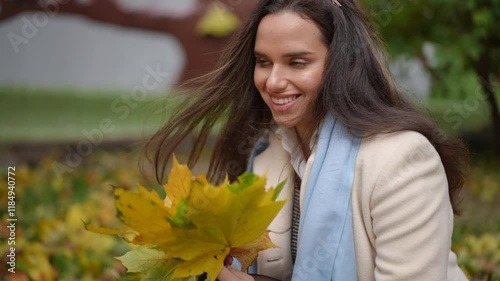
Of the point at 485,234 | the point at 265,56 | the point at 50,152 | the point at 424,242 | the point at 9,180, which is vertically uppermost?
the point at 265,56

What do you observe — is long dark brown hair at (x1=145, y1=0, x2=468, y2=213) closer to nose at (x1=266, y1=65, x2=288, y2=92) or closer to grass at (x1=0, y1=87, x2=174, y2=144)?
nose at (x1=266, y1=65, x2=288, y2=92)

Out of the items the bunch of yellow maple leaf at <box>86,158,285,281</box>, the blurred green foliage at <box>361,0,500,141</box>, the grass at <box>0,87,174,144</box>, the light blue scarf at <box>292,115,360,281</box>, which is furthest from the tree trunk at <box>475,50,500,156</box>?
the bunch of yellow maple leaf at <box>86,158,285,281</box>

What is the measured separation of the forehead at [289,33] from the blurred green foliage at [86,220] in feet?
2.23

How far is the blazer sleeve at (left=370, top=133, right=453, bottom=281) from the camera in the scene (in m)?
2.17

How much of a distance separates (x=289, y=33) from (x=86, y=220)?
232cm

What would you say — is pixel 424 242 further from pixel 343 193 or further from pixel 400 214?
pixel 343 193

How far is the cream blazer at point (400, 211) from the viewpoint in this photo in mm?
2174

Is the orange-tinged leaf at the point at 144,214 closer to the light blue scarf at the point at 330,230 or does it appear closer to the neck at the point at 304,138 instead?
the light blue scarf at the point at 330,230

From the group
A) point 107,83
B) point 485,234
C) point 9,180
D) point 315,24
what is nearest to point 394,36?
point 485,234

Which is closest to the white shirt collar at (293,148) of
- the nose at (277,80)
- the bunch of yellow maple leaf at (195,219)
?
the nose at (277,80)

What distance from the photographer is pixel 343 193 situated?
2.30 meters

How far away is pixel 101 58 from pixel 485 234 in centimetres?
345

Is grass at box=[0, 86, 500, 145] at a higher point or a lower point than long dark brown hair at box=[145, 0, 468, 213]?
lower

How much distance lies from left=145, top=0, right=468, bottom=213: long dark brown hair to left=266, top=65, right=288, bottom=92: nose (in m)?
0.12
